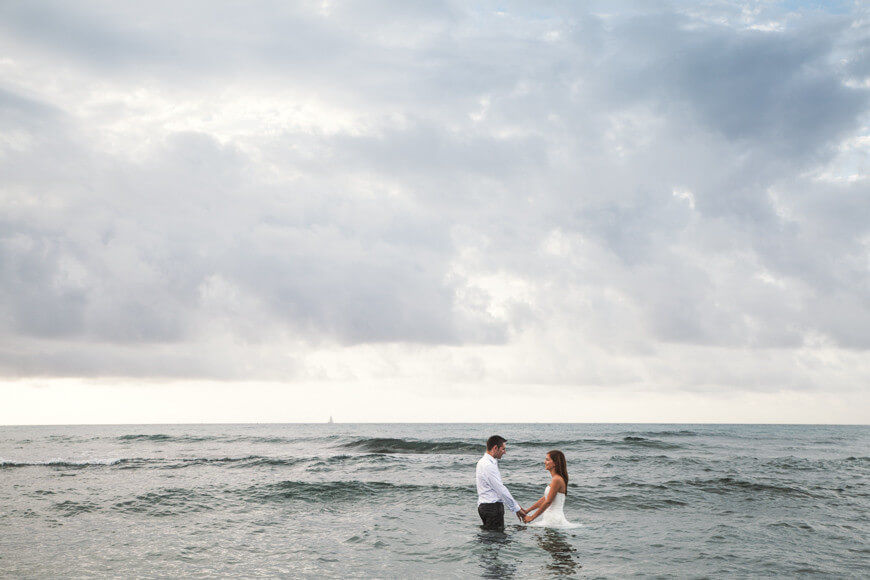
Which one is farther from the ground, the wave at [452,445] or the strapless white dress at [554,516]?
the strapless white dress at [554,516]

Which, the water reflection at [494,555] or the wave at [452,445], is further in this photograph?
the wave at [452,445]

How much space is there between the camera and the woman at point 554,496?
11883mm

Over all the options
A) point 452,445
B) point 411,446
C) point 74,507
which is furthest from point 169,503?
point 411,446

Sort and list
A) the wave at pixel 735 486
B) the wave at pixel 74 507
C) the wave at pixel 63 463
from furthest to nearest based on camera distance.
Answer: the wave at pixel 63 463 → the wave at pixel 735 486 → the wave at pixel 74 507

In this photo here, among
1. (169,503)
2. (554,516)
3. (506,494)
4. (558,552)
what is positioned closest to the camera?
(558,552)

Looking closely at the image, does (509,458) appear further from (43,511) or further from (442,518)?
(43,511)

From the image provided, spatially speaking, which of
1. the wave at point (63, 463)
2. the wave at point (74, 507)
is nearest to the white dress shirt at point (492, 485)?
the wave at point (74, 507)

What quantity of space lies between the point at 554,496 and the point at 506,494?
122 centimetres

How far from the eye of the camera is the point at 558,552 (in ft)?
36.7

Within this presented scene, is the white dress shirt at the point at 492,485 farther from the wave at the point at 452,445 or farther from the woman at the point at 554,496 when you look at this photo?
the wave at the point at 452,445

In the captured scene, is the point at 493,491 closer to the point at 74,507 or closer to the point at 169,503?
the point at 169,503

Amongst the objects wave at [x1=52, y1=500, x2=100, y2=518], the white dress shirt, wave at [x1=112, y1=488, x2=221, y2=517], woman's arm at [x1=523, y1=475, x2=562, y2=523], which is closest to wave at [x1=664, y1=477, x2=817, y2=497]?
woman's arm at [x1=523, y1=475, x2=562, y2=523]

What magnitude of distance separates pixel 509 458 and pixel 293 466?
12.7m

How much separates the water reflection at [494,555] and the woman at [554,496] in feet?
Result: 2.53
